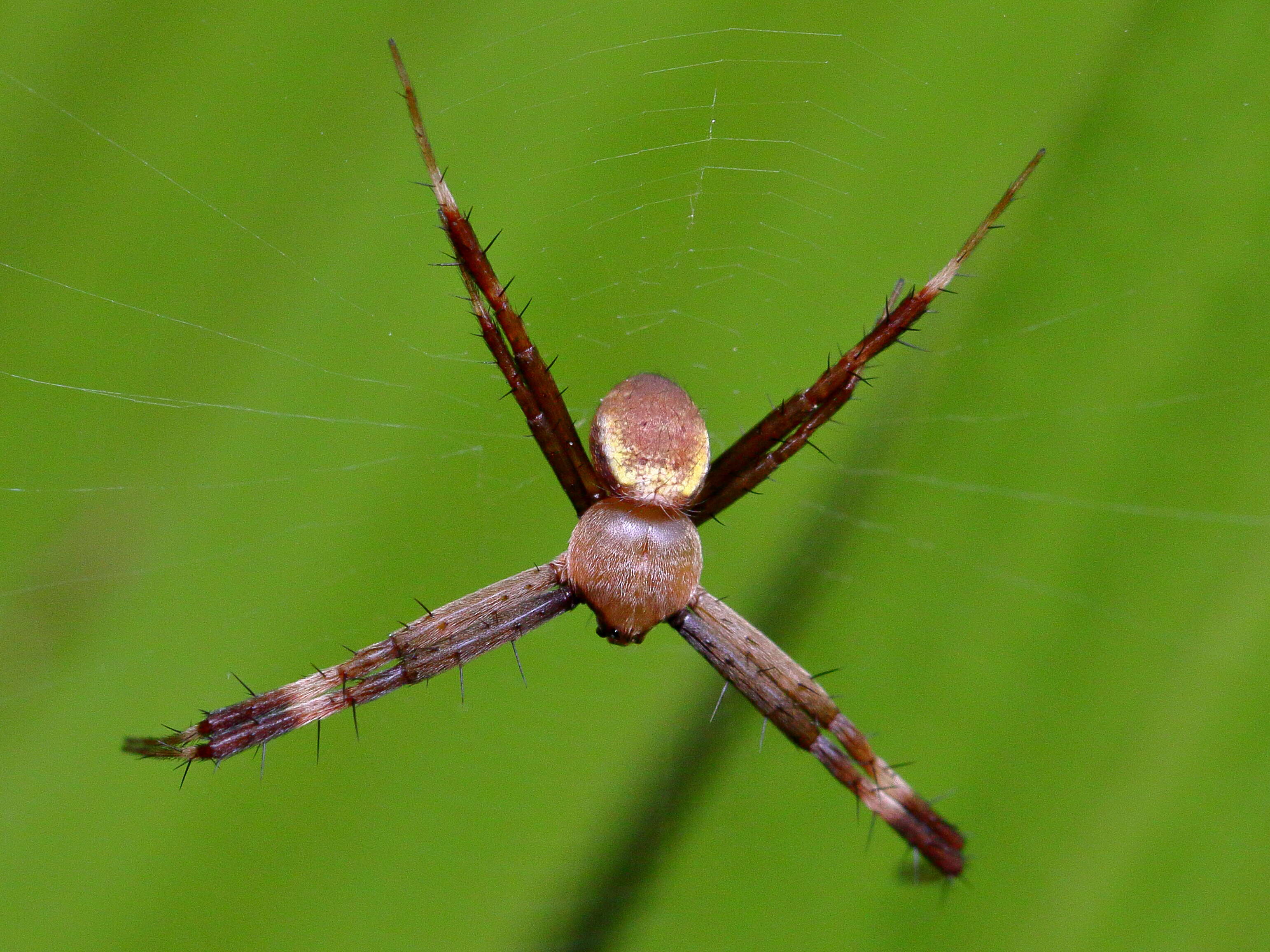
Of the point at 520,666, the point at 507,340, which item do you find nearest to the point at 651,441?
the point at 507,340

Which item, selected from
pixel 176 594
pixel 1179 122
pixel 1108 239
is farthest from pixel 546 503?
pixel 1179 122

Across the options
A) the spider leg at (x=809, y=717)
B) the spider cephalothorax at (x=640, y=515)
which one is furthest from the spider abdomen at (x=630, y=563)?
the spider leg at (x=809, y=717)

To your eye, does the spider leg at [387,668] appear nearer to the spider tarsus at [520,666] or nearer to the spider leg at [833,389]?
the spider tarsus at [520,666]

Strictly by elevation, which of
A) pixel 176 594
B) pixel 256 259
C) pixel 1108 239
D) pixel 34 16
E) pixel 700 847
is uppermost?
pixel 34 16

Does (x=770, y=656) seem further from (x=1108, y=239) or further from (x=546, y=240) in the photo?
(x=1108, y=239)

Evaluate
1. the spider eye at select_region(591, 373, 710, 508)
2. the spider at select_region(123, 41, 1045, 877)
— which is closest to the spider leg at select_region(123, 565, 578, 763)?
the spider at select_region(123, 41, 1045, 877)

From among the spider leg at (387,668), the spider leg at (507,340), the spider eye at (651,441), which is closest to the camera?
the spider leg at (507,340)
